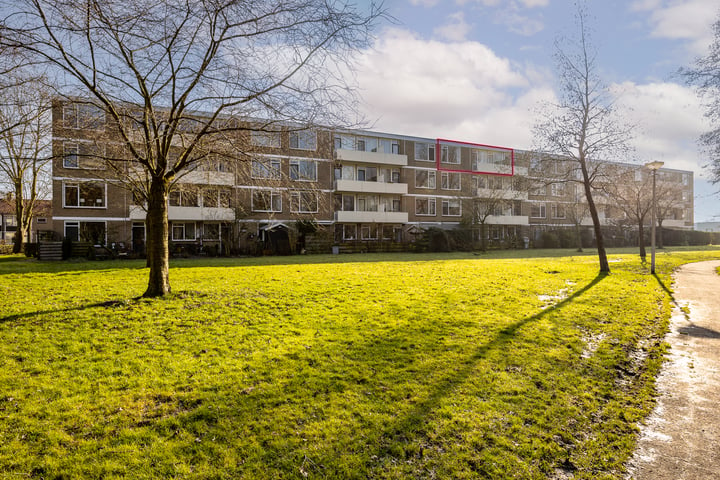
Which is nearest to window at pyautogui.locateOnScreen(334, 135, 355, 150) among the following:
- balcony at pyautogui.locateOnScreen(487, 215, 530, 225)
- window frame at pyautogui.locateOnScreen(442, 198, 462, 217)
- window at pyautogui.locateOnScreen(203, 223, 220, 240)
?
window at pyautogui.locateOnScreen(203, 223, 220, 240)

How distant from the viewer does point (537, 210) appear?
53.2 m

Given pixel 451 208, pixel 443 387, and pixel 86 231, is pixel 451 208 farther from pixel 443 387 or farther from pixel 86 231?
pixel 443 387

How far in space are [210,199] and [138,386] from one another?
11.3m

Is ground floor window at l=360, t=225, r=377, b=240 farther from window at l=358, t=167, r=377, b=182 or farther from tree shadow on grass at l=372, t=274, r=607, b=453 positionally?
tree shadow on grass at l=372, t=274, r=607, b=453

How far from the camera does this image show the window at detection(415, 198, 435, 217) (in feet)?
147

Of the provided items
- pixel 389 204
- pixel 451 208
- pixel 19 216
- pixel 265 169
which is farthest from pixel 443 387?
pixel 451 208

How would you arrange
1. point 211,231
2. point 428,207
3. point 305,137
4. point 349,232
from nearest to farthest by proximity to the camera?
point 305,137 → point 211,231 → point 349,232 → point 428,207

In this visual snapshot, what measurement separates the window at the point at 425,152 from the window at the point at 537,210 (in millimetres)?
16746

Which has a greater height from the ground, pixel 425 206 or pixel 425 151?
pixel 425 151

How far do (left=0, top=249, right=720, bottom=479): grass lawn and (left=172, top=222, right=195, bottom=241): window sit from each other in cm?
2372

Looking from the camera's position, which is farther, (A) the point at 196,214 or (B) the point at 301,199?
(A) the point at 196,214

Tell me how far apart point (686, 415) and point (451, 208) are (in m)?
42.9

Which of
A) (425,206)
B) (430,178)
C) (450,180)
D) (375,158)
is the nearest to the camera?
(375,158)

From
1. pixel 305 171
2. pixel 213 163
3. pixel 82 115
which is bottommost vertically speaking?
pixel 305 171
